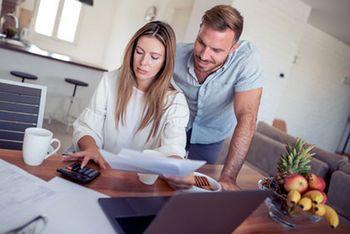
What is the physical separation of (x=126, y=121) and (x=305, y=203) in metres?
0.75

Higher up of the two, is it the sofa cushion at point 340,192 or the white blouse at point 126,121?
the white blouse at point 126,121

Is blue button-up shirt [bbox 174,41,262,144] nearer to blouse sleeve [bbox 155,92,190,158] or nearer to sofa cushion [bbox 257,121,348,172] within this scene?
blouse sleeve [bbox 155,92,190,158]

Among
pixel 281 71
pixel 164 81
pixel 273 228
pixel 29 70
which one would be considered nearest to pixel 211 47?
pixel 164 81

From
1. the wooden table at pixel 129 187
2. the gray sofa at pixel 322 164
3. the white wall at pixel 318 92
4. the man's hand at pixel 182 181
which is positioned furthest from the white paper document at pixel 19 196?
the white wall at pixel 318 92

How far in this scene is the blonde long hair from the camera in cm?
120

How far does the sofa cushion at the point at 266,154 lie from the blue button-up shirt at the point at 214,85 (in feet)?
5.31

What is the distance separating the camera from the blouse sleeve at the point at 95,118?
3.99 ft

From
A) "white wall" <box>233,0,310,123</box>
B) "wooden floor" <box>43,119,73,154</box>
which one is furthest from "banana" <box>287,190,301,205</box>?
"wooden floor" <box>43,119,73,154</box>

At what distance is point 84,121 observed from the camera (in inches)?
48.4

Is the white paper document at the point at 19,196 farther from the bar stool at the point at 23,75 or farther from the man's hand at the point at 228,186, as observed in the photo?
the bar stool at the point at 23,75

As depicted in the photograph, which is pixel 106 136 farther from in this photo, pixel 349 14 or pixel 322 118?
pixel 322 118

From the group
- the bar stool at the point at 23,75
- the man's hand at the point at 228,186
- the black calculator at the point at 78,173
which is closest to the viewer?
the black calculator at the point at 78,173

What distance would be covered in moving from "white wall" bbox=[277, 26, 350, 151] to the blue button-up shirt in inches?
181

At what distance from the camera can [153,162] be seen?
0.63 m
